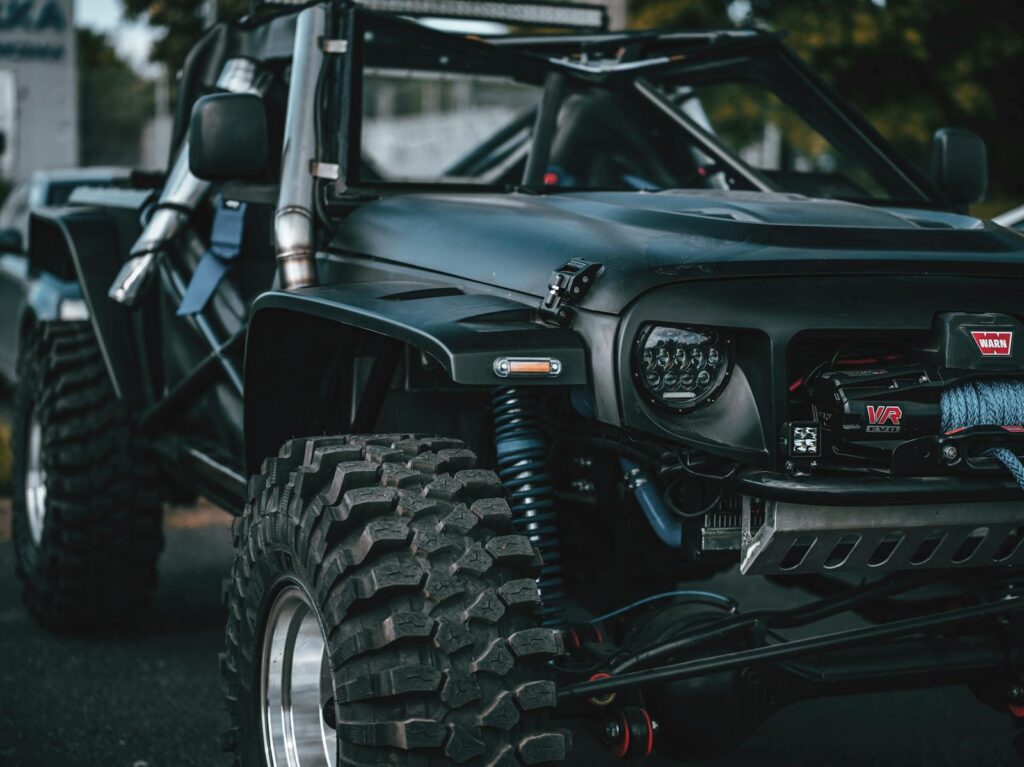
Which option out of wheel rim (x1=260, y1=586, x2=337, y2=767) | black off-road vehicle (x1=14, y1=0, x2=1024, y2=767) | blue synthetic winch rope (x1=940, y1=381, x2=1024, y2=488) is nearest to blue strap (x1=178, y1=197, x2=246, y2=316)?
black off-road vehicle (x1=14, y1=0, x2=1024, y2=767)

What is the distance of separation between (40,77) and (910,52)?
11.4 metres

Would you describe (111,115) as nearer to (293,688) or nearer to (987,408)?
(293,688)

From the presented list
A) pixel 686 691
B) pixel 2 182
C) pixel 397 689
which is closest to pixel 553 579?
pixel 686 691

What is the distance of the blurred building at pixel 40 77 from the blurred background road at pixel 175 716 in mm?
16181

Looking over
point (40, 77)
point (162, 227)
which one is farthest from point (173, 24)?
point (162, 227)

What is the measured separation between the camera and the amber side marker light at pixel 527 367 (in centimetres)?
290

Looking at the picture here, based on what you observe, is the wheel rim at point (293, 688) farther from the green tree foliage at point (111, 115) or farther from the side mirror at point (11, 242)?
the green tree foliage at point (111, 115)

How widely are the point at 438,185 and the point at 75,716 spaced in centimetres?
200

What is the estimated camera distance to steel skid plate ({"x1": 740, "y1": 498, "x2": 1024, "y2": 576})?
2.99 meters

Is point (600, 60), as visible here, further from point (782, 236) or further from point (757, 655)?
point (757, 655)

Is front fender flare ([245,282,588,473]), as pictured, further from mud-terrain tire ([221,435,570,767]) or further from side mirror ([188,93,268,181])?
side mirror ([188,93,268,181])

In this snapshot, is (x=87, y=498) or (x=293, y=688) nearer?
(x=293, y=688)

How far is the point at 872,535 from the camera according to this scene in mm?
3027

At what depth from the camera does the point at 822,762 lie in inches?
174
